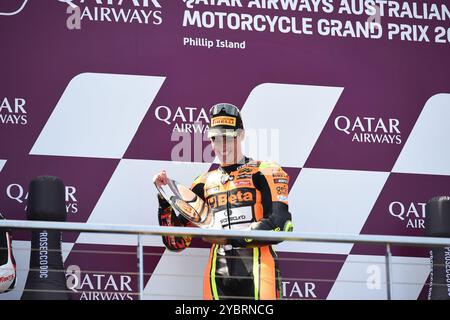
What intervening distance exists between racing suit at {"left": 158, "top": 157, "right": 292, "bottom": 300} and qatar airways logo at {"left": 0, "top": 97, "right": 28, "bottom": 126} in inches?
33.5

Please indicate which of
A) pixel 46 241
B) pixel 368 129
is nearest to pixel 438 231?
pixel 368 129

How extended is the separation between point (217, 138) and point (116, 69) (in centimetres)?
79

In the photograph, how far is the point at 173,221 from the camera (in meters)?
5.00

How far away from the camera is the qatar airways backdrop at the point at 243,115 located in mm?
5391

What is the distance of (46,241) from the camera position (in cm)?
498

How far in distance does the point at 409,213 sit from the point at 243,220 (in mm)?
1161

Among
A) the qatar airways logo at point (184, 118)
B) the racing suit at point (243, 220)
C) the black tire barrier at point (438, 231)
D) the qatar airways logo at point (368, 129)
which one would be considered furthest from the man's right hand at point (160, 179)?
the black tire barrier at point (438, 231)

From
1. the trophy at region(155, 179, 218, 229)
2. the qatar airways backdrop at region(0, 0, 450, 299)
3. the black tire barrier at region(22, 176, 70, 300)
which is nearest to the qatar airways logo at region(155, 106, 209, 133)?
the qatar airways backdrop at region(0, 0, 450, 299)

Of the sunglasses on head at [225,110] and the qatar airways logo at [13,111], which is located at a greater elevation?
the qatar airways logo at [13,111]

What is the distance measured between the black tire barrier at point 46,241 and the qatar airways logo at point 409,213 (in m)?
1.68

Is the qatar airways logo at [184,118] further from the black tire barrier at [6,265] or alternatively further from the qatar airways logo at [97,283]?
the black tire barrier at [6,265]

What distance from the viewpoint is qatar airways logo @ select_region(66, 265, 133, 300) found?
5297 mm
